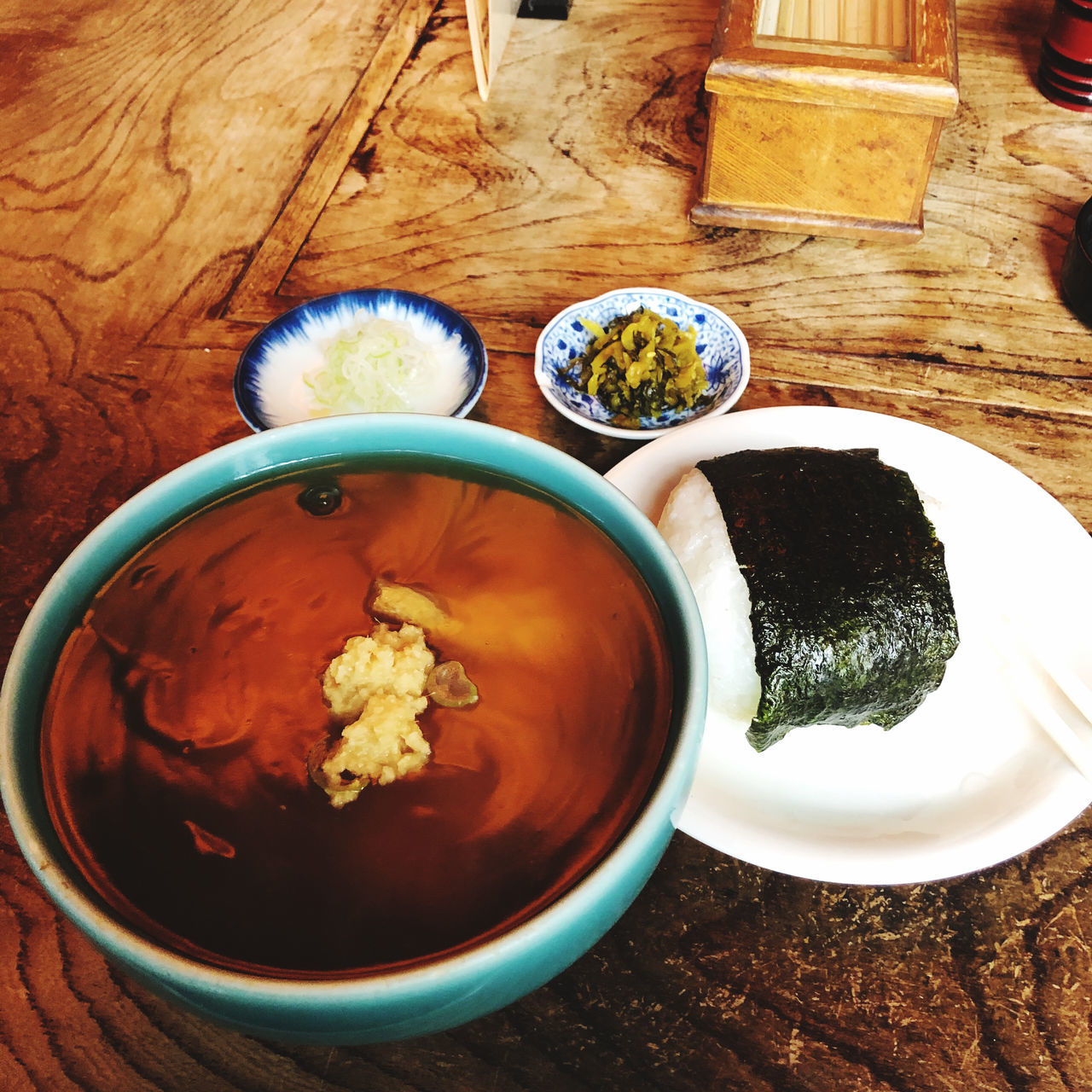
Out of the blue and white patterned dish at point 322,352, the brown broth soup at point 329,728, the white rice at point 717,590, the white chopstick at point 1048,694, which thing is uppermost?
the brown broth soup at point 329,728

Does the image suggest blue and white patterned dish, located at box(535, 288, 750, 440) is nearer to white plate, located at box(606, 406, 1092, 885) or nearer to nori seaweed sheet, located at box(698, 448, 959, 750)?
white plate, located at box(606, 406, 1092, 885)

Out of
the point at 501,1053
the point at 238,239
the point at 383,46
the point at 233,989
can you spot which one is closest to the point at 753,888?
the point at 501,1053

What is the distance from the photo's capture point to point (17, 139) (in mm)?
1647

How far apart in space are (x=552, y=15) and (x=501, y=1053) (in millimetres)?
1880

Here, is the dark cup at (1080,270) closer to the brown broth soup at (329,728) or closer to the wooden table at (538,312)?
the wooden table at (538,312)

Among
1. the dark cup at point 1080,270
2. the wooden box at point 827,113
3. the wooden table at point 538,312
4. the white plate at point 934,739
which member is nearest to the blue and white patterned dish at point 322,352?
the wooden table at point 538,312

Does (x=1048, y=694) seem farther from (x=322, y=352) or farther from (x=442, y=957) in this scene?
(x=322, y=352)

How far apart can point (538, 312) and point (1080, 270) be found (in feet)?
2.46

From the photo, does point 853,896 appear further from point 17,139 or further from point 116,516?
point 17,139

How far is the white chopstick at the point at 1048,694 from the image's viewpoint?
813 millimetres

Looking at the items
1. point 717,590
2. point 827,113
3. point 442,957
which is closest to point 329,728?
point 442,957

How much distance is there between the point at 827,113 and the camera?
1.27 m

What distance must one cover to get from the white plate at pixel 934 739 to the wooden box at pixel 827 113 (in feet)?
1.63

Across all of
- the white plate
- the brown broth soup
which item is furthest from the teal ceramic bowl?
the white plate
